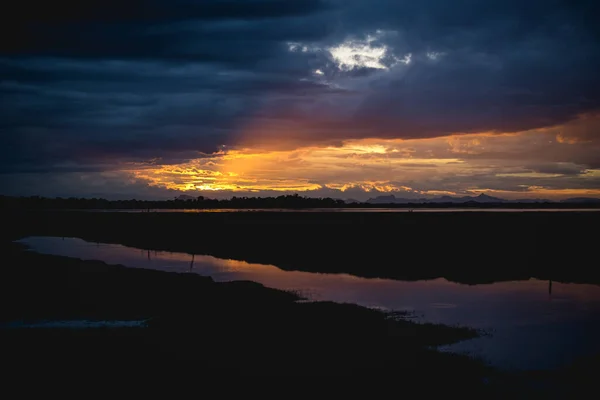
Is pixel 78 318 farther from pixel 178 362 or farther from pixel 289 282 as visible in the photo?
pixel 289 282

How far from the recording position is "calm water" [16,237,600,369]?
61.8 ft

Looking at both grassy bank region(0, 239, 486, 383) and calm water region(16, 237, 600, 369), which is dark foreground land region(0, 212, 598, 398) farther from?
calm water region(16, 237, 600, 369)

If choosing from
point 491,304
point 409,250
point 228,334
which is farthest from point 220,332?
point 409,250

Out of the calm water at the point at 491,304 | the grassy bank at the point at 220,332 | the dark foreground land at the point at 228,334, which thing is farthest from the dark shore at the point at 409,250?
the grassy bank at the point at 220,332

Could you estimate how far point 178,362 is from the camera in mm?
15180

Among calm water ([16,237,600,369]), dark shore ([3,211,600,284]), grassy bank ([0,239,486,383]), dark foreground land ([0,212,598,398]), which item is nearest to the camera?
dark foreground land ([0,212,598,398])

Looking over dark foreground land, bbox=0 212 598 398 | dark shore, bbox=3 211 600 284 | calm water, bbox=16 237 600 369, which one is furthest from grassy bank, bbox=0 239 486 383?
dark shore, bbox=3 211 600 284

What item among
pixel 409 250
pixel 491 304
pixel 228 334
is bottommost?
pixel 491 304

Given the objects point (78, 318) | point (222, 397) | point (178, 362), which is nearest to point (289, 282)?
point (78, 318)

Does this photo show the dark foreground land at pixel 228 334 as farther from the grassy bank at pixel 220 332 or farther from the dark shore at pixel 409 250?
the dark shore at pixel 409 250

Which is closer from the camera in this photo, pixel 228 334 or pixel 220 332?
pixel 228 334

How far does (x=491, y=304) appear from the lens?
28312mm

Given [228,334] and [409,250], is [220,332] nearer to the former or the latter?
[228,334]

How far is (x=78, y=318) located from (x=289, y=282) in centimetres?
1634
